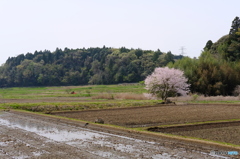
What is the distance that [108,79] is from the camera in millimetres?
113375

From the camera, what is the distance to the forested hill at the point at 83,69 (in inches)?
4345

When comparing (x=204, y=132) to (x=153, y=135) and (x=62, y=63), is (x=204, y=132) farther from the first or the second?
(x=62, y=63)

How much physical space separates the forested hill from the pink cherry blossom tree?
6095 centimetres

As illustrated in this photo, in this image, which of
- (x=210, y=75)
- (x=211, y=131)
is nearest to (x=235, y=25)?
(x=210, y=75)

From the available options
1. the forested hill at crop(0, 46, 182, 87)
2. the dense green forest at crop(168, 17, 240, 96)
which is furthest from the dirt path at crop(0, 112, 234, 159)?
the forested hill at crop(0, 46, 182, 87)

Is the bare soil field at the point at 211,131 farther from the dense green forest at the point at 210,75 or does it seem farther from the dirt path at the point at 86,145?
the dense green forest at the point at 210,75

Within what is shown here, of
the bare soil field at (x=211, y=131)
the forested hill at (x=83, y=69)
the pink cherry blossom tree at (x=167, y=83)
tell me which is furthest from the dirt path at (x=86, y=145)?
the forested hill at (x=83, y=69)

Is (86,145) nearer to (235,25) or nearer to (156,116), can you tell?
(156,116)

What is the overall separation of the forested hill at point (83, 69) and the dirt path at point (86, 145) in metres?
89.9

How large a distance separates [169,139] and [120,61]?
10641 centimetres

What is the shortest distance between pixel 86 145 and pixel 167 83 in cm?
3085

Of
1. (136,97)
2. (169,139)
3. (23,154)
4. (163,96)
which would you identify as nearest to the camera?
(23,154)

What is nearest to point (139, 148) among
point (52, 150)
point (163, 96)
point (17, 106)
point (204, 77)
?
point (52, 150)

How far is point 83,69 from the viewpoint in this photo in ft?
422
